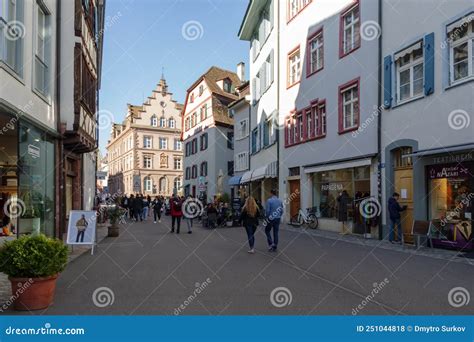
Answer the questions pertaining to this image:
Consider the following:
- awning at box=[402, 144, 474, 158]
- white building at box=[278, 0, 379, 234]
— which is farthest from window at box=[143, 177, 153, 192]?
awning at box=[402, 144, 474, 158]

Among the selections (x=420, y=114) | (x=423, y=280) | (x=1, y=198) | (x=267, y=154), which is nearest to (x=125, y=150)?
(x=267, y=154)

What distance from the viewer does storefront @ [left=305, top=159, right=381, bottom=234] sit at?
17.7 m

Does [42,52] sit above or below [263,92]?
below

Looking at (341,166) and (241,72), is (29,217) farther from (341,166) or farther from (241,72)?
(241,72)

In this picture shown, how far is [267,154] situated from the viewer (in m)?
29.3

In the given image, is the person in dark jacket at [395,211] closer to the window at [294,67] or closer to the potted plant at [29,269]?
the window at [294,67]

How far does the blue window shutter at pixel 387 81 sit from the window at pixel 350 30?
94.7 inches

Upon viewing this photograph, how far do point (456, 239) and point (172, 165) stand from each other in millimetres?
65881

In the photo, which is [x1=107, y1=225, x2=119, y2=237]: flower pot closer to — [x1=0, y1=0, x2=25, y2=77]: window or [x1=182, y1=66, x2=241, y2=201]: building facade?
[x1=0, y1=0, x2=25, y2=77]: window

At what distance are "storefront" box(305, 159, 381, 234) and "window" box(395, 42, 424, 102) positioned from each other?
2926 mm

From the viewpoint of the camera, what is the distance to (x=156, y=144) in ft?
245

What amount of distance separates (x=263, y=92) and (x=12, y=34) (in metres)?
21.2

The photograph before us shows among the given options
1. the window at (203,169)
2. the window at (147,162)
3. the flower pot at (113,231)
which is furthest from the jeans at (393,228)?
the window at (147,162)

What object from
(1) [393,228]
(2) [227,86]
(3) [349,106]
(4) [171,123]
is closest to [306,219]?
(3) [349,106]
